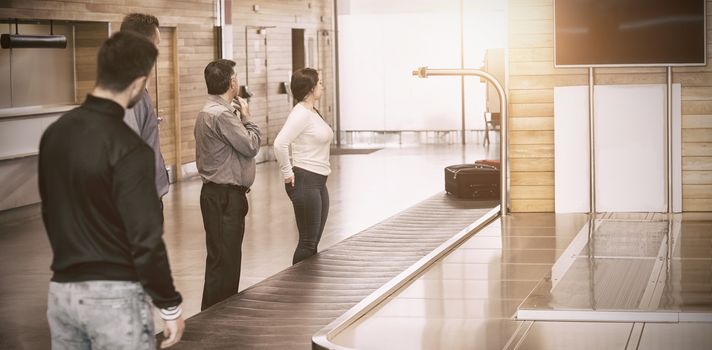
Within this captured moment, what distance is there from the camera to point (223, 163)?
5.79m

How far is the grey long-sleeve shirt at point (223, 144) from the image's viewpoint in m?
5.74

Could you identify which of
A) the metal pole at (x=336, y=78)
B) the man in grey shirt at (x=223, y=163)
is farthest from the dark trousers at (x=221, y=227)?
the metal pole at (x=336, y=78)

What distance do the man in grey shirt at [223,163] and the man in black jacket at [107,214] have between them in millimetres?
2881

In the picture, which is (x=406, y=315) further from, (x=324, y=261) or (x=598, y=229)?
(x=598, y=229)

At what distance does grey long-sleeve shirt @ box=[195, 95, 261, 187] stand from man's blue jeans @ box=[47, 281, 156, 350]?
2895mm

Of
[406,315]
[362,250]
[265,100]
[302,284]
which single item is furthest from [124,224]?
[265,100]

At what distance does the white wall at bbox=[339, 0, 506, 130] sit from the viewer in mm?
19391

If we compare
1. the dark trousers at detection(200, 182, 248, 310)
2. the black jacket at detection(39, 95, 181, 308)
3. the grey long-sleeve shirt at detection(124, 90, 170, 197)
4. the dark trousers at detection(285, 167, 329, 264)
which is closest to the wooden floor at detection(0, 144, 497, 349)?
the dark trousers at detection(200, 182, 248, 310)

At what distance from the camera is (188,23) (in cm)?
1433

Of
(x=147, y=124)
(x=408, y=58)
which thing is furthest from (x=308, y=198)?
(x=408, y=58)

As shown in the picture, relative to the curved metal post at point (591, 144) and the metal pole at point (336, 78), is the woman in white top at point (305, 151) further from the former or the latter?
the metal pole at point (336, 78)

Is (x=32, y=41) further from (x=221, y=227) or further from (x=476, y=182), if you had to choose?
(x=221, y=227)

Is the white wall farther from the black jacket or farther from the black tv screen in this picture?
the black jacket

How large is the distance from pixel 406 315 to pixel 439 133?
14868mm
